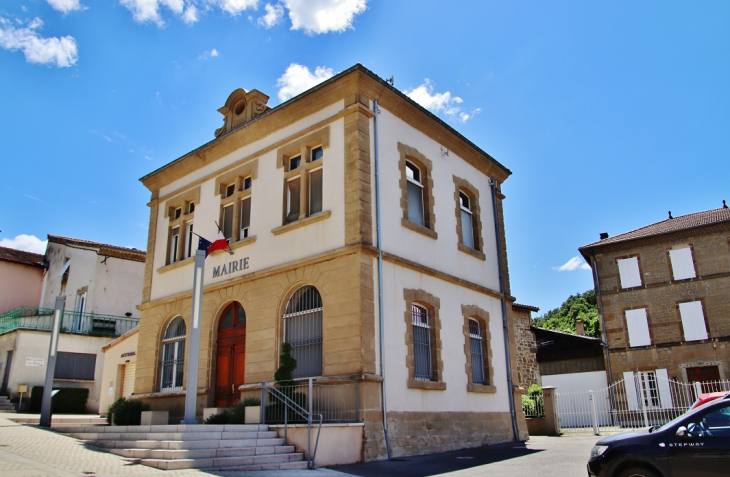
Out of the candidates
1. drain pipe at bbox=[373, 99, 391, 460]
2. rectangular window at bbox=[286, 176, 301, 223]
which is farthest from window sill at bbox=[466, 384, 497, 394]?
rectangular window at bbox=[286, 176, 301, 223]

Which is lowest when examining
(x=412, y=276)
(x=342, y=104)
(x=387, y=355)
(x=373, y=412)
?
(x=373, y=412)

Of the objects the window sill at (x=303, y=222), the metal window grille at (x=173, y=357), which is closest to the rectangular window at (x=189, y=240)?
the metal window grille at (x=173, y=357)

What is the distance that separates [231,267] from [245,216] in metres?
1.47

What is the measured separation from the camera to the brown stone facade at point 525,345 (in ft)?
82.2

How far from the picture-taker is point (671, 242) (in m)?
29.2

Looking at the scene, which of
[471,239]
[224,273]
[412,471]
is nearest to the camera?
[412,471]

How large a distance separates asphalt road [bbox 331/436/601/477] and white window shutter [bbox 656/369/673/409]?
15.2 metres

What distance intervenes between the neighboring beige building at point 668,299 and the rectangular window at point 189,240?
71.4 ft

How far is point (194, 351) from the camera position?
1142cm

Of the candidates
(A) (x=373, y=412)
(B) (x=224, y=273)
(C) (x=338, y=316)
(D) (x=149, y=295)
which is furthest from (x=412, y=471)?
(D) (x=149, y=295)

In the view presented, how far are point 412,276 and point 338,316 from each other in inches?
→ 89.8

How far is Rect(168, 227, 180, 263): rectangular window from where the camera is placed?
17.4 meters

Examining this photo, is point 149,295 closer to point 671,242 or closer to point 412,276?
point 412,276

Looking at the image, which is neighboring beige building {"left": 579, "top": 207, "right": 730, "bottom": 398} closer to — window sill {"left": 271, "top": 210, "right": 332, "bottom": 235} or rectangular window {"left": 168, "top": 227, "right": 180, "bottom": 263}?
window sill {"left": 271, "top": 210, "right": 332, "bottom": 235}
